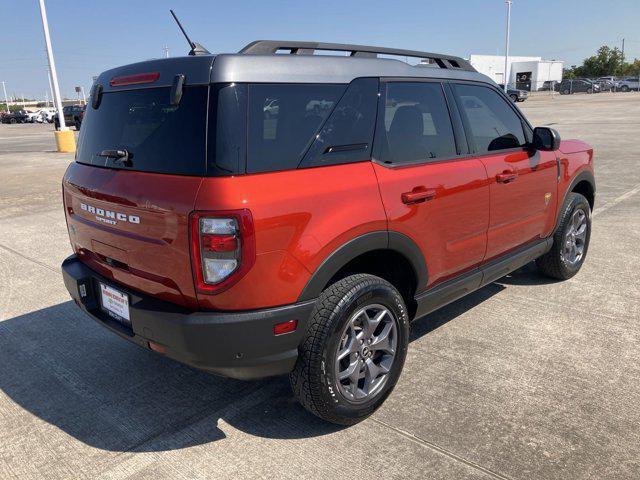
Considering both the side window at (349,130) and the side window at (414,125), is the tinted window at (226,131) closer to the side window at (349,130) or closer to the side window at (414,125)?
the side window at (349,130)

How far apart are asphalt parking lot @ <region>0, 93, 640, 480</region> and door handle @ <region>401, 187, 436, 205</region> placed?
1.09m

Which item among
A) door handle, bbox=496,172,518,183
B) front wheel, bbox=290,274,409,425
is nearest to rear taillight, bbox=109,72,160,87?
front wheel, bbox=290,274,409,425

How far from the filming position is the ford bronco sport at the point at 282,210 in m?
2.28

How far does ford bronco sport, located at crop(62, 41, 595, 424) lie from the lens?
228 centimetres

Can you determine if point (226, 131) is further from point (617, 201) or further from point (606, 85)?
point (606, 85)

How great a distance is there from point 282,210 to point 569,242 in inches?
134

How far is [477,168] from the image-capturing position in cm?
339

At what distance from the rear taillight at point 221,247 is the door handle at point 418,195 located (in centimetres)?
100

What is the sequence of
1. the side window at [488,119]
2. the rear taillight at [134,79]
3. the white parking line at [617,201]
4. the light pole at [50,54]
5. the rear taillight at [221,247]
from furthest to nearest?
the light pole at [50,54], the white parking line at [617,201], the side window at [488,119], the rear taillight at [134,79], the rear taillight at [221,247]

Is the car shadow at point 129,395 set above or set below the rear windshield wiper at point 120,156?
below

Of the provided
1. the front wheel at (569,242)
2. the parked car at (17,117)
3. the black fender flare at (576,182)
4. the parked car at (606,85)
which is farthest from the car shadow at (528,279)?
the parked car at (606,85)

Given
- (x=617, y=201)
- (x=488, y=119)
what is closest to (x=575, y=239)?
(x=488, y=119)

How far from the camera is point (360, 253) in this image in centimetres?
Answer: 262

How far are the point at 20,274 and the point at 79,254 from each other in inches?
107
